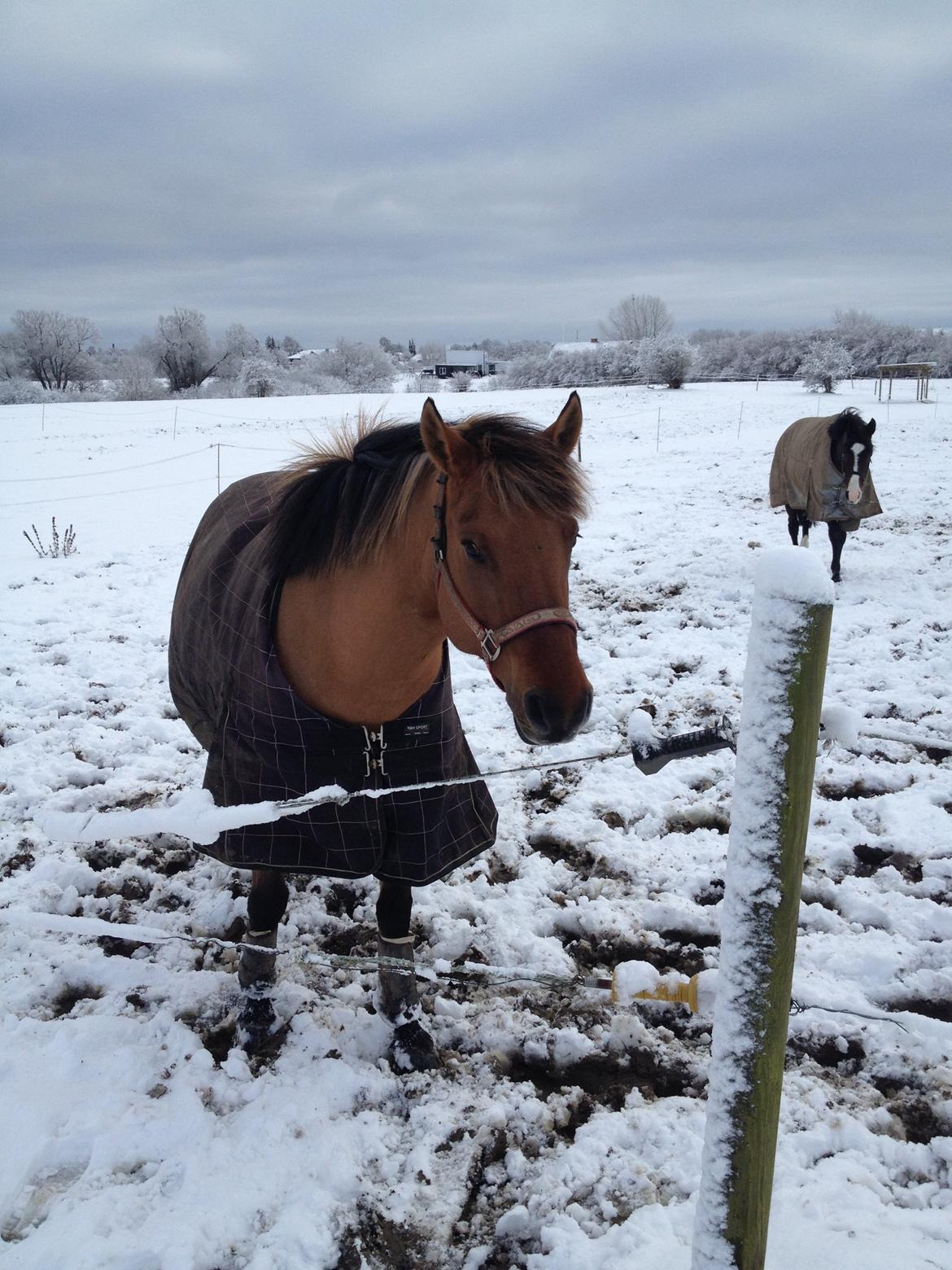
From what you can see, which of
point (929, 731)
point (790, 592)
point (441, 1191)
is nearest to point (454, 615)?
point (790, 592)

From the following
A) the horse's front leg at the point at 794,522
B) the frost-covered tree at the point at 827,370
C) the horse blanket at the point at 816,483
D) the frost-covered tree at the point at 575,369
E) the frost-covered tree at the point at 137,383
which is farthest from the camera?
the frost-covered tree at the point at 575,369

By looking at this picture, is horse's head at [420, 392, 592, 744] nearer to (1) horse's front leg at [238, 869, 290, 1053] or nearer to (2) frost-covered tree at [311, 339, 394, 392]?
(1) horse's front leg at [238, 869, 290, 1053]

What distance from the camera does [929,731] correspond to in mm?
3969

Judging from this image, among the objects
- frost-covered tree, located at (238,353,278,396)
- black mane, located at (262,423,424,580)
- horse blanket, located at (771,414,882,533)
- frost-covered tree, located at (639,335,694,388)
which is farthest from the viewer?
frost-covered tree, located at (238,353,278,396)

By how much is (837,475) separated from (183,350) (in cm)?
4593

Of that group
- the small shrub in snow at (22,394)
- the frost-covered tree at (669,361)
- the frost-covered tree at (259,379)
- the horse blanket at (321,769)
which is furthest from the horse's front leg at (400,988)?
the frost-covered tree at (259,379)

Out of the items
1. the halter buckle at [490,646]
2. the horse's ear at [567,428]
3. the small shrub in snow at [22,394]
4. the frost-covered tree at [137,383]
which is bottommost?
the halter buckle at [490,646]

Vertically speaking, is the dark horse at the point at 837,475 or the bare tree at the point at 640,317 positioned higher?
the bare tree at the point at 640,317

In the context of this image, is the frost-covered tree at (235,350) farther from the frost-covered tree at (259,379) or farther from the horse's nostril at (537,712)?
the horse's nostril at (537,712)

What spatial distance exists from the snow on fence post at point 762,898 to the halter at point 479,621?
0.54 meters

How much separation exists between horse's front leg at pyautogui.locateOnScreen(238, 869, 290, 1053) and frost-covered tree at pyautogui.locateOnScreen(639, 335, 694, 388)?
3513 cm

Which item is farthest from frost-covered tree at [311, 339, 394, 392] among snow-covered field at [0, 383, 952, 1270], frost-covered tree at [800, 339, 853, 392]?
snow-covered field at [0, 383, 952, 1270]

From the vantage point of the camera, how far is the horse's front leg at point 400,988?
220 centimetres

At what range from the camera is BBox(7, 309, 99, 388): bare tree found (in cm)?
4356
